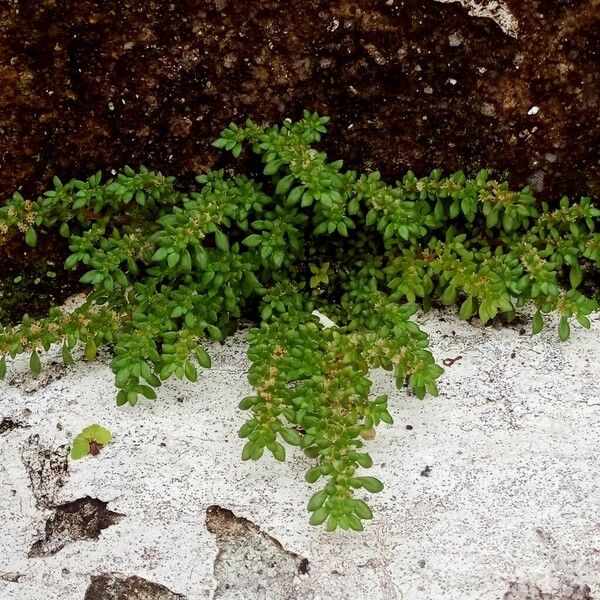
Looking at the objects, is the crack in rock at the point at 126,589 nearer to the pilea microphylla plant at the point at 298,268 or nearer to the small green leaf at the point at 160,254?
the pilea microphylla plant at the point at 298,268

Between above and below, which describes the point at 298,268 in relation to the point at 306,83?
below

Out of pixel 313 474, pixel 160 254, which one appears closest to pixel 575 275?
pixel 313 474

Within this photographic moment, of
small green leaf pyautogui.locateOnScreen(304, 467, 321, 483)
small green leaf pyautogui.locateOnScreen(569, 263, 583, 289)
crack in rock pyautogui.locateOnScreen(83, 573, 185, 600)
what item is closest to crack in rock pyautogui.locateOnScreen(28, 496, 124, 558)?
crack in rock pyautogui.locateOnScreen(83, 573, 185, 600)

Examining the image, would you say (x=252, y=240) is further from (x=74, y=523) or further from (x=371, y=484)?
(x=74, y=523)

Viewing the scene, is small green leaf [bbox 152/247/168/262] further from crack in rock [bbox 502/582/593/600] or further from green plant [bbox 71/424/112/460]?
crack in rock [bbox 502/582/593/600]

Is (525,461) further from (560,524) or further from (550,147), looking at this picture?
(550,147)

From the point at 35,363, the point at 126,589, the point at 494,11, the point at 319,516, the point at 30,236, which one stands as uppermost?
the point at 494,11
